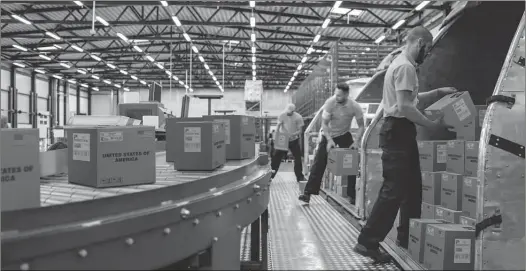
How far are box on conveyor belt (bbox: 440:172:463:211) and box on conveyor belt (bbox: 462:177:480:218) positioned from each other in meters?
0.06

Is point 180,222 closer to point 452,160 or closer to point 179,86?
point 452,160

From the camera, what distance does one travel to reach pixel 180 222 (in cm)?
142

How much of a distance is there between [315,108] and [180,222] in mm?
9081

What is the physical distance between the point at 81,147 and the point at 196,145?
0.58m

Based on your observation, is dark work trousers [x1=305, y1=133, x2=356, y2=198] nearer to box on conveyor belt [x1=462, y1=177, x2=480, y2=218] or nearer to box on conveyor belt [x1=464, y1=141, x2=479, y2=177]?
box on conveyor belt [x1=464, y1=141, x2=479, y2=177]

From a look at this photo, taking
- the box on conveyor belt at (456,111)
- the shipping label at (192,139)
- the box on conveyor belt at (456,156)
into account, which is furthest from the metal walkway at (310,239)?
the shipping label at (192,139)

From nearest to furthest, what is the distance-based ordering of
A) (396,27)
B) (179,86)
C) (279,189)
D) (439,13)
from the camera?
(279,189), (439,13), (396,27), (179,86)

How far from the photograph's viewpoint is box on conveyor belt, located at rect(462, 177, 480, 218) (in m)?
3.15

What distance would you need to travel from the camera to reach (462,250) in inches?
107

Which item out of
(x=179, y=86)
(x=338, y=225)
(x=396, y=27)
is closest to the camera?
(x=338, y=225)

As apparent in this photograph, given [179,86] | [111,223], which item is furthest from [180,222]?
[179,86]

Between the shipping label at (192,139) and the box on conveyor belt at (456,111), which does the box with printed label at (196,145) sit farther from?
the box on conveyor belt at (456,111)

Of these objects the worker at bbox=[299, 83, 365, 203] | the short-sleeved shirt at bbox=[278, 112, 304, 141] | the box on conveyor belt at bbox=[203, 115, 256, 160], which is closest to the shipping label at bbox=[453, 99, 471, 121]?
the box on conveyor belt at bbox=[203, 115, 256, 160]

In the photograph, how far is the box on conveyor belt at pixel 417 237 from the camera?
300 centimetres
